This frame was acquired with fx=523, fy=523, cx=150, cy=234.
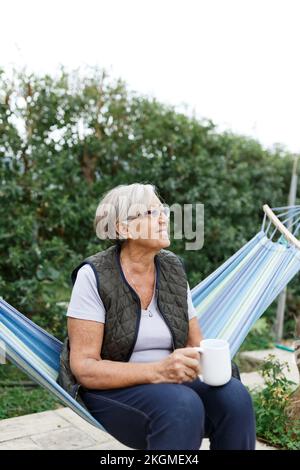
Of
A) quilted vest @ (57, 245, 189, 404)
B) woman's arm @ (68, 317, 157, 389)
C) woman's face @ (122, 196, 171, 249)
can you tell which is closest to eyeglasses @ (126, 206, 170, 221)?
woman's face @ (122, 196, 171, 249)

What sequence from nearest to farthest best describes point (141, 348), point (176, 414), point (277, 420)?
point (176, 414), point (141, 348), point (277, 420)

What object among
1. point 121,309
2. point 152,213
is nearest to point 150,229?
point 152,213

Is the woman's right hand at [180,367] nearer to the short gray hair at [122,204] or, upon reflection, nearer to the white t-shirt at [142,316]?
the white t-shirt at [142,316]

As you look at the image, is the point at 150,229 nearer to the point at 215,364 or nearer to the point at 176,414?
the point at 215,364

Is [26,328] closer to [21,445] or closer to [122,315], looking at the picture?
[122,315]

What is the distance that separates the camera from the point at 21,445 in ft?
7.16

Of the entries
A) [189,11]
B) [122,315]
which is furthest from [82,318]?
[189,11]

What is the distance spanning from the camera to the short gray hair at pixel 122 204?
66.6 inches

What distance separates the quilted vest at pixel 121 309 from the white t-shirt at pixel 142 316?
0.02 m

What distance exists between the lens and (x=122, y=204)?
Result: 1697mm

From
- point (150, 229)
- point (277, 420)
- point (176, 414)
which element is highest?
point (150, 229)

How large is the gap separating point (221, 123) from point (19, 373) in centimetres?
251

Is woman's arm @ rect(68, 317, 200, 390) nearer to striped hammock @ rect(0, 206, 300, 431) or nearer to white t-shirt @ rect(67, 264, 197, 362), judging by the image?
white t-shirt @ rect(67, 264, 197, 362)

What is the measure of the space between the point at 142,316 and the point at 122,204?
37 cm
